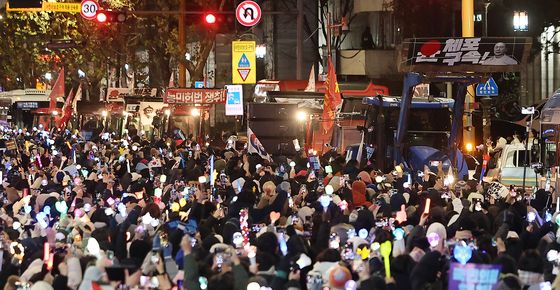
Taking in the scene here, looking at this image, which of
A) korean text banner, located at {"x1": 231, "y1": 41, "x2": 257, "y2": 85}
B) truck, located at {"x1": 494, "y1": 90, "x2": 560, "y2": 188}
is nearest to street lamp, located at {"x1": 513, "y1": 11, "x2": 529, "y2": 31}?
korean text banner, located at {"x1": 231, "y1": 41, "x2": 257, "y2": 85}

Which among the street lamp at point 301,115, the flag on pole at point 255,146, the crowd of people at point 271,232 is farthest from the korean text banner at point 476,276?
the street lamp at point 301,115

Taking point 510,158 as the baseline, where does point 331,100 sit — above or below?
above

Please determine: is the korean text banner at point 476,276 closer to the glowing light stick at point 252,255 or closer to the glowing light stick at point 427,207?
the glowing light stick at point 252,255

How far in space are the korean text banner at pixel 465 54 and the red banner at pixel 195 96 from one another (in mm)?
16870

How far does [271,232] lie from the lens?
39.1 feet

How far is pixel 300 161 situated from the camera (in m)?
24.5

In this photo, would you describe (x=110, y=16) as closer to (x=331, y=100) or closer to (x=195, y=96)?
(x=331, y=100)

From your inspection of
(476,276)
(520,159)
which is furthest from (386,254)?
(520,159)

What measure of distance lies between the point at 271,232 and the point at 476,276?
3244mm

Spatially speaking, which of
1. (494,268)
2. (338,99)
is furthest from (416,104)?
(494,268)

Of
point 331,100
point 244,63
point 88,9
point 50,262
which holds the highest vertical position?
point 88,9

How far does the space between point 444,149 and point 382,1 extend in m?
24.4

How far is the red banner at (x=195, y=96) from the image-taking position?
121 feet

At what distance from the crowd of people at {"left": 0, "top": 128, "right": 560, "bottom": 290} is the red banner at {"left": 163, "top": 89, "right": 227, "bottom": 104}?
48.9ft
